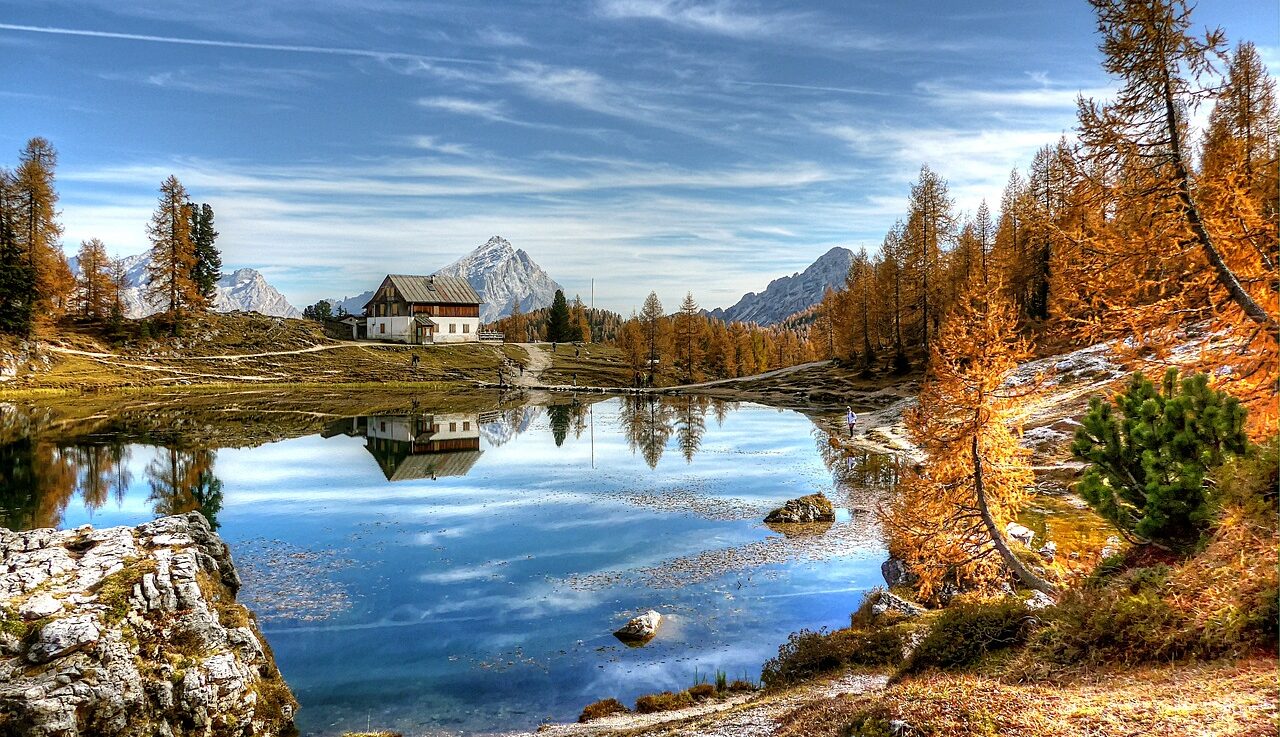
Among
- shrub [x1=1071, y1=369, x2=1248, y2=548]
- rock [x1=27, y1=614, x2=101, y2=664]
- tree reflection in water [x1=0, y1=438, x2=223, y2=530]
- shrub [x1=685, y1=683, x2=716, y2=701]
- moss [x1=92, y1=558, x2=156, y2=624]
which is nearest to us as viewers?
rock [x1=27, y1=614, x2=101, y2=664]

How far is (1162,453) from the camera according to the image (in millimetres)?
14289

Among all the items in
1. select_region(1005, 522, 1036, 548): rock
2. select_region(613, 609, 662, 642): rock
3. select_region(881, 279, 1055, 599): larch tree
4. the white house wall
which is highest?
the white house wall

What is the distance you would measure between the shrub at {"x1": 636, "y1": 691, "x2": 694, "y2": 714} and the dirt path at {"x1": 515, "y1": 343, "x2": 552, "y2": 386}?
3958 inches

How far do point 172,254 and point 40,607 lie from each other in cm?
10459

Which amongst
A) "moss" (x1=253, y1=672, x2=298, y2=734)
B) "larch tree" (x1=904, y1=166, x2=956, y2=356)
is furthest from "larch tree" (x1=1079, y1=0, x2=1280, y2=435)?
"larch tree" (x1=904, y1=166, x2=956, y2=356)

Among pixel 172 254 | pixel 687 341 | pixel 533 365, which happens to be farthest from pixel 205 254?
pixel 687 341

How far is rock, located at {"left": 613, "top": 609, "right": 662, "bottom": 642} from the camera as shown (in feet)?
63.4

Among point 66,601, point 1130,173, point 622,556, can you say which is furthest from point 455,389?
point 1130,173

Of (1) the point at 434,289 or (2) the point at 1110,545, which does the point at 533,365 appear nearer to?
(1) the point at 434,289

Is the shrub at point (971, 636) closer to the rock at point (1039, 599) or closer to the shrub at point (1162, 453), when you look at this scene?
the rock at point (1039, 599)

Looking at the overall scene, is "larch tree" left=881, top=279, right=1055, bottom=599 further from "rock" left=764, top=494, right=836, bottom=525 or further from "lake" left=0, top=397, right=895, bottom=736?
"rock" left=764, top=494, right=836, bottom=525

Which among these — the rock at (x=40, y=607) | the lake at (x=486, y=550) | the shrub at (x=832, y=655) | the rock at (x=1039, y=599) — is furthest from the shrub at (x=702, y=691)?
the rock at (x=40, y=607)

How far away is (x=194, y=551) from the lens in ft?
57.7

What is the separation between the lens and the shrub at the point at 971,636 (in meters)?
12.6
